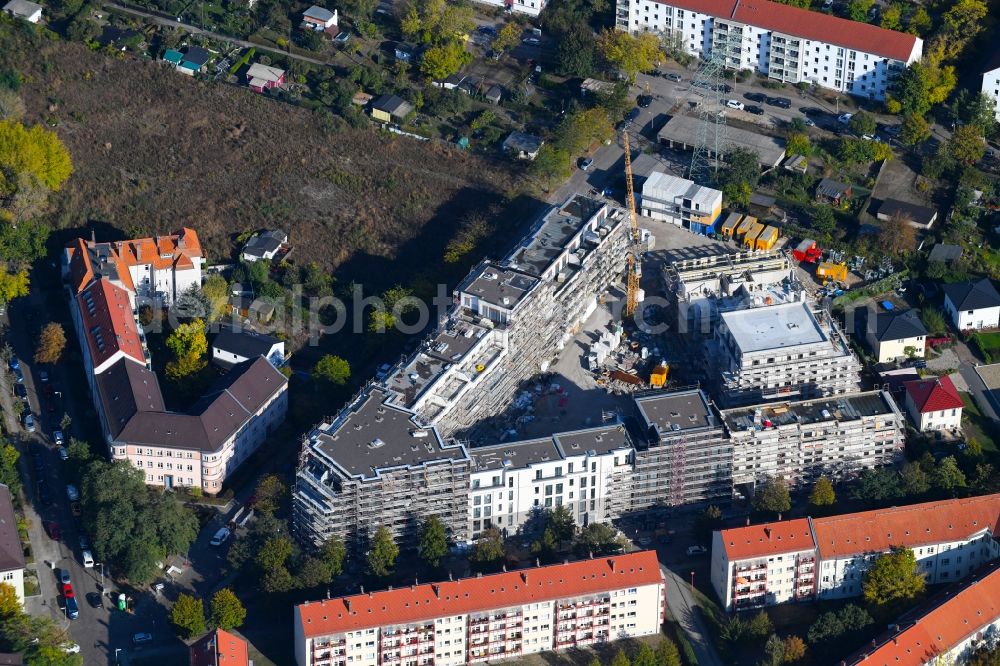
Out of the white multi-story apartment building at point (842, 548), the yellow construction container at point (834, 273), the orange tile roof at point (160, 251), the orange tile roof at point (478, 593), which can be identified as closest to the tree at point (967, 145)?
the yellow construction container at point (834, 273)

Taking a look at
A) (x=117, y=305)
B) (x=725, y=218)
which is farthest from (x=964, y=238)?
(x=117, y=305)

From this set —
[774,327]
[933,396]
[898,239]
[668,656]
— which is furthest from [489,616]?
[898,239]

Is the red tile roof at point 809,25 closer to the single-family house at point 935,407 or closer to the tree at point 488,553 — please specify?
the single-family house at point 935,407

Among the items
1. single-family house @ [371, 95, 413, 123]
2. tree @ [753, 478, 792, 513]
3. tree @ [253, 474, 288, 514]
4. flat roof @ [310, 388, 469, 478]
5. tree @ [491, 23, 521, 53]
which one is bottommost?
tree @ [753, 478, 792, 513]

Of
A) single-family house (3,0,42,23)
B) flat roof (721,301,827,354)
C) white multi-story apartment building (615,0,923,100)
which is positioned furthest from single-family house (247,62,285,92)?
flat roof (721,301,827,354)

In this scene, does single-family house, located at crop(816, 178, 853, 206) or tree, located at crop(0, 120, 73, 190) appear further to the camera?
single-family house, located at crop(816, 178, 853, 206)

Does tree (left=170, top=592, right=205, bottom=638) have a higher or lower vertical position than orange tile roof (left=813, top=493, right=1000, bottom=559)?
lower

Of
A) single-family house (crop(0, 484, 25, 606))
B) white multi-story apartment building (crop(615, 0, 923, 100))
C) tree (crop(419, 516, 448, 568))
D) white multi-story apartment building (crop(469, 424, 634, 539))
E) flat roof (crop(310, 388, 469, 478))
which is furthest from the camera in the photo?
white multi-story apartment building (crop(615, 0, 923, 100))

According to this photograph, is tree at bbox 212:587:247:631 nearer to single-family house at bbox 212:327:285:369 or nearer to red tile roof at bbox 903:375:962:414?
single-family house at bbox 212:327:285:369
